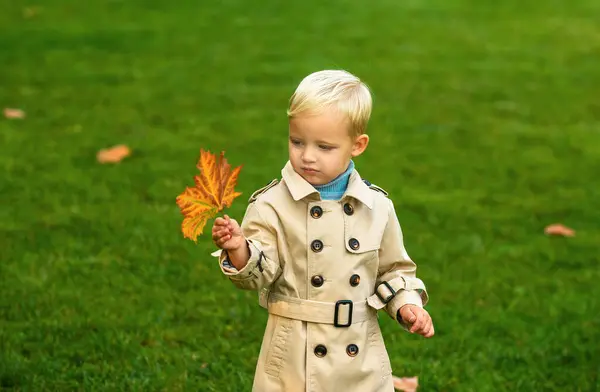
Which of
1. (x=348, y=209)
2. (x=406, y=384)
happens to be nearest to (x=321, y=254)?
(x=348, y=209)

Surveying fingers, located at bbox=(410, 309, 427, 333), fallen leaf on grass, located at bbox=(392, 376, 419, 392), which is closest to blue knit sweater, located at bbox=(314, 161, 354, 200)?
fingers, located at bbox=(410, 309, 427, 333)

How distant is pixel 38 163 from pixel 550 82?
4.66 meters

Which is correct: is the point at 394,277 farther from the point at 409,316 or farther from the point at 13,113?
the point at 13,113

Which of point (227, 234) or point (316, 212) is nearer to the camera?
point (227, 234)

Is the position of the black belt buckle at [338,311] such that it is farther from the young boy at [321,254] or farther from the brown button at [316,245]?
the brown button at [316,245]

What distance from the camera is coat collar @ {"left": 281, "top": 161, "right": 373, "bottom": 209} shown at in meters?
3.08

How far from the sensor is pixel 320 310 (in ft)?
10.3

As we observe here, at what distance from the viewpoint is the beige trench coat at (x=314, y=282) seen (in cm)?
312

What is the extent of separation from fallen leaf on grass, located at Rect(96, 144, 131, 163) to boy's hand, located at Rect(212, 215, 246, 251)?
4.62 m

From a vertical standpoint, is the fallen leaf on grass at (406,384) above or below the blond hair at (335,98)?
below

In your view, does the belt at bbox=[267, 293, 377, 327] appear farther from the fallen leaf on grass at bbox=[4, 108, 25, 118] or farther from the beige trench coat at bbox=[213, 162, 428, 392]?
the fallen leaf on grass at bbox=[4, 108, 25, 118]

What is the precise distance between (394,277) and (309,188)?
0.42 meters

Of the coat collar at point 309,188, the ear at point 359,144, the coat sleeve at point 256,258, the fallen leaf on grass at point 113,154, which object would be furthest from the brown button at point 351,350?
the fallen leaf on grass at point 113,154

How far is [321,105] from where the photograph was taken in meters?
3.01
